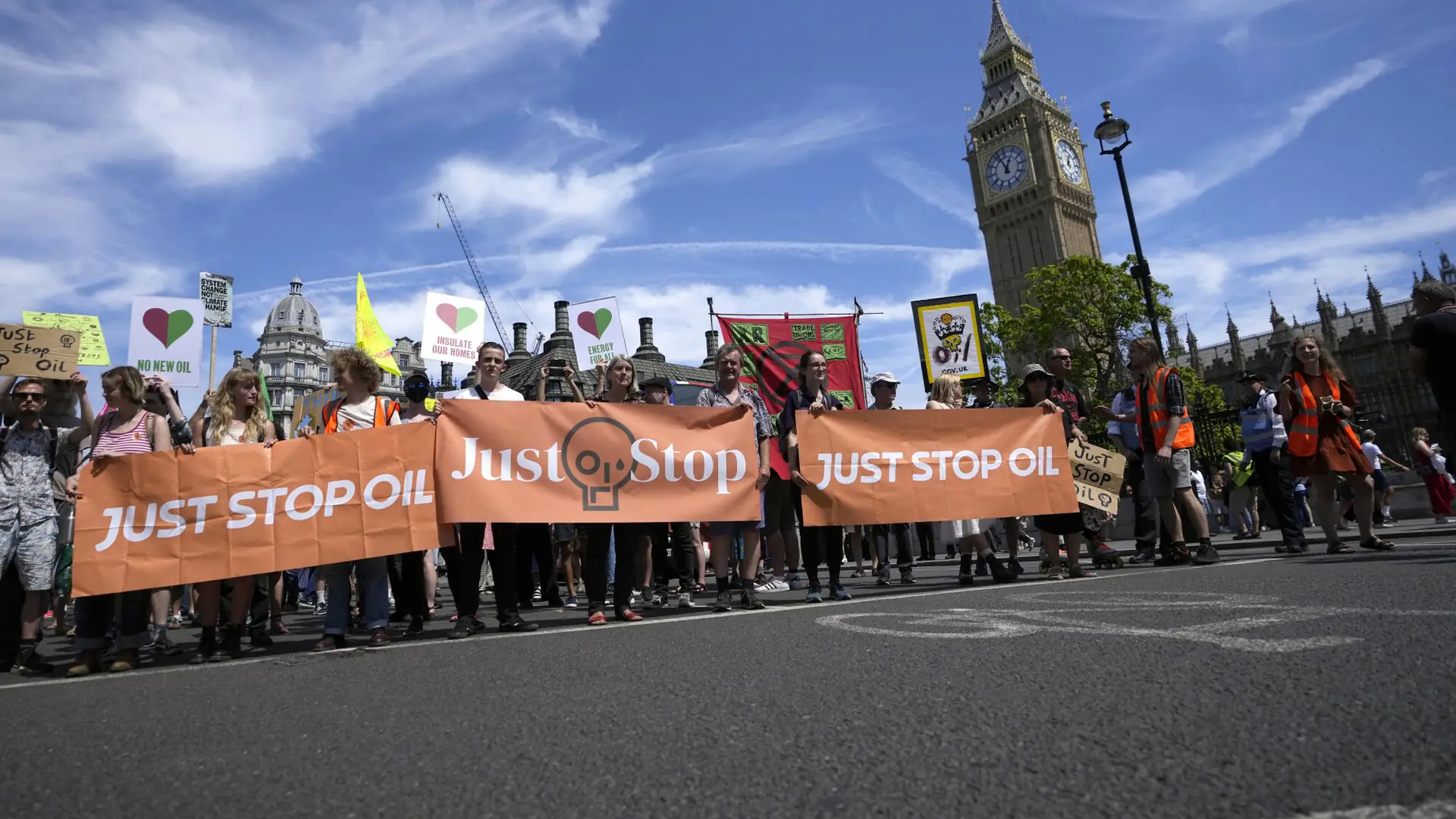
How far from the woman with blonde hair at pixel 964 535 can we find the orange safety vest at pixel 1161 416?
1.65 meters

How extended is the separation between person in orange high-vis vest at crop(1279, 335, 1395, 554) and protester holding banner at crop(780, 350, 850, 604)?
12.9 feet

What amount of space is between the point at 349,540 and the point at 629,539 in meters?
1.88

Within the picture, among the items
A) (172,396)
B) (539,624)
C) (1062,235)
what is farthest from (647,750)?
(1062,235)

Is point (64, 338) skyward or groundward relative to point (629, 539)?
skyward

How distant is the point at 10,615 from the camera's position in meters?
5.16

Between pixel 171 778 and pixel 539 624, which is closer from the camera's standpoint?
pixel 171 778

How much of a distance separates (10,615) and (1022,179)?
318ft

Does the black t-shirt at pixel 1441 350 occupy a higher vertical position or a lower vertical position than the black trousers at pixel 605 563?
higher

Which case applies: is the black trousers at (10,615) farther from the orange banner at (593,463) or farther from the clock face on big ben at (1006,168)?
the clock face on big ben at (1006,168)

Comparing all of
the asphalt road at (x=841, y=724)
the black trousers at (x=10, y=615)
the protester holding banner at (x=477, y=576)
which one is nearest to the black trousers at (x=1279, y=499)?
the asphalt road at (x=841, y=724)

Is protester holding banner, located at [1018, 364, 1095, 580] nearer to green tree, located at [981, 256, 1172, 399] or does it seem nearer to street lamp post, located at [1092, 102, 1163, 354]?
street lamp post, located at [1092, 102, 1163, 354]

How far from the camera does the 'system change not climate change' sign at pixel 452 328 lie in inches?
564

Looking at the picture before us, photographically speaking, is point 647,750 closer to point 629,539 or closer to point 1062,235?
point 629,539

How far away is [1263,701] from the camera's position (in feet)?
6.86
